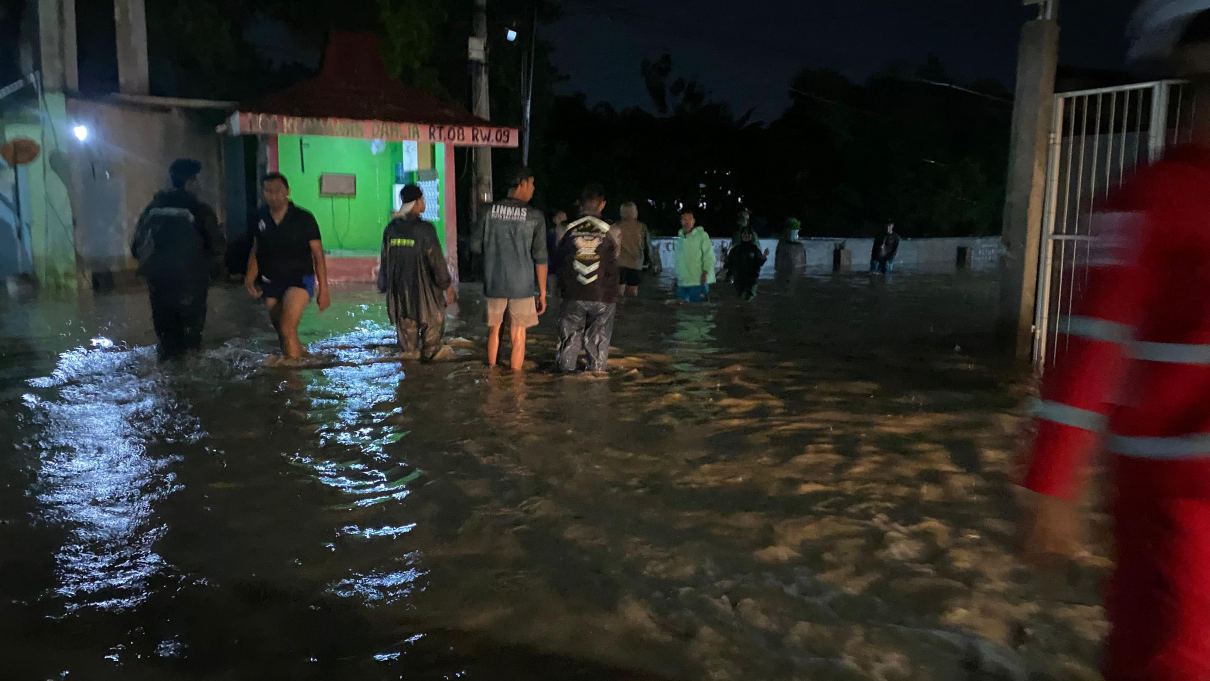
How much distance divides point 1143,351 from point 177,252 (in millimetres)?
8100

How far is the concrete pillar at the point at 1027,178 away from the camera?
8.95 m

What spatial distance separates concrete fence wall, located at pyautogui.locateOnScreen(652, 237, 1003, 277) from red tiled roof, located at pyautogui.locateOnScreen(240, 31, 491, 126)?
33.7 feet

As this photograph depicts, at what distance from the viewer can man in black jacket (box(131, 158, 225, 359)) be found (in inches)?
328

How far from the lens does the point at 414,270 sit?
28.8 feet

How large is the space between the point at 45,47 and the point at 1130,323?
17.2 m

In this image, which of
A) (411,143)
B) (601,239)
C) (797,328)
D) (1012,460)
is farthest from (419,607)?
(411,143)

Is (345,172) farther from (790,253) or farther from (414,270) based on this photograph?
(790,253)

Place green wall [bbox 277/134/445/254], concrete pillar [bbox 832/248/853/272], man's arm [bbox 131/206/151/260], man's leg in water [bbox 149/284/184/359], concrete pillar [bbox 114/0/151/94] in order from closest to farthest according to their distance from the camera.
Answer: man's arm [bbox 131/206/151/260]
man's leg in water [bbox 149/284/184/359]
concrete pillar [bbox 114/0/151/94]
green wall [bbox 277/134/445/254]
concrete pillar [bbox 832/248/853/272]

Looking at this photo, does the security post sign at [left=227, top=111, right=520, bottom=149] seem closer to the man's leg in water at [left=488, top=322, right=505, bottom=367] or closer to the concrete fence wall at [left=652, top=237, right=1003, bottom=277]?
the man's leg in water at [left=488, top=322, right=505, bottom=367]

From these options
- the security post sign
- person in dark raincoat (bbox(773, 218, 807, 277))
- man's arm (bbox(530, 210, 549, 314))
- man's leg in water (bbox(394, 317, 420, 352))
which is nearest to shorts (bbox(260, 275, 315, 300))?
man's leg in water (bbox(394, 317, 420, 352))

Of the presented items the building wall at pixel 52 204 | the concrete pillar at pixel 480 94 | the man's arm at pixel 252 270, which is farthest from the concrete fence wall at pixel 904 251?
the man's arm at pixel 252 270

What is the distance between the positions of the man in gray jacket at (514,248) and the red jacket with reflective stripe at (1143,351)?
6.32 metres

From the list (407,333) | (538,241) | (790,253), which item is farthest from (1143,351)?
(790,253)

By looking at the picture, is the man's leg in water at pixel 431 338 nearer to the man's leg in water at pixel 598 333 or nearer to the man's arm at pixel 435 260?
the man's arm at pixel 435 260
